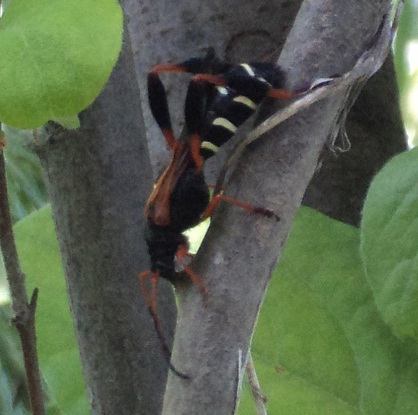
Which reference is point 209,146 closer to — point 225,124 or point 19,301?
point 225,124

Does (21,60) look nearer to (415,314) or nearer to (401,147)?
(415,314)

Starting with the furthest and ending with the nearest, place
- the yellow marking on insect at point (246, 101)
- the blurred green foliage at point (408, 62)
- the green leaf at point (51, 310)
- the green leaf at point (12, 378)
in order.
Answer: the green leaf at point (12, 378), the blurred green foliage at point (408, 62), the green leaf at point (51, 310), the yellow marking on insect at point (246, 101)

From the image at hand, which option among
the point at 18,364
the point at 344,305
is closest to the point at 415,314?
the point at 344,305

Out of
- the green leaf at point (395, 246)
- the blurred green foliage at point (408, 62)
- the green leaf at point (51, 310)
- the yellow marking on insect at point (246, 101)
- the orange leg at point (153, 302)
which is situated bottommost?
the green leaf at point (51, 310)

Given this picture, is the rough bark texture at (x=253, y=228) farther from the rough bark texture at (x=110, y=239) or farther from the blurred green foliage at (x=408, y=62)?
the blurred green foliage at (x=408, y=62)

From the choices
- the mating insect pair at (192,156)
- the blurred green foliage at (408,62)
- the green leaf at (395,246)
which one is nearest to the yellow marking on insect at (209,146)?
the mating insect pair at (192,156)

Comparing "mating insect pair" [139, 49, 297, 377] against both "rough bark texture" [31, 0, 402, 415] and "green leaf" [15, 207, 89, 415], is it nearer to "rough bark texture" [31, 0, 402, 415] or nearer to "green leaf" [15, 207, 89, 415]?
"rough bark texture" [31, 0, 402, 415]

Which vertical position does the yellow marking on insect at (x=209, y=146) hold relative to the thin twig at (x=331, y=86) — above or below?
below
